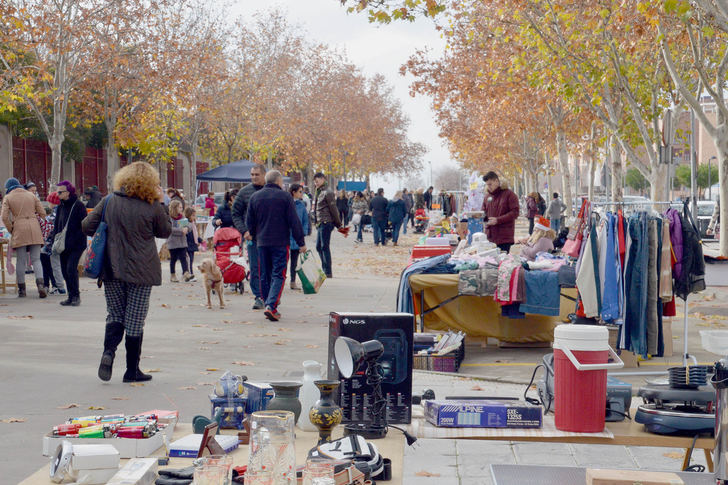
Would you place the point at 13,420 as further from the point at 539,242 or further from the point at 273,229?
the point at 539,242

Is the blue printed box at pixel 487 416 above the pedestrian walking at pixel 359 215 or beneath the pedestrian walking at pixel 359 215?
beneath

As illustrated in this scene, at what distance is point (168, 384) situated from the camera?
27.8 ft

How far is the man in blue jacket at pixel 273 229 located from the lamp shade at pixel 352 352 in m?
8.43

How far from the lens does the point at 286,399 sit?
3.79 meters

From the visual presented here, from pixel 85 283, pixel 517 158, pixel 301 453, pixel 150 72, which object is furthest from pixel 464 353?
pixel 517 158

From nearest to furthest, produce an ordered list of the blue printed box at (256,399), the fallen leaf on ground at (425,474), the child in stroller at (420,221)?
Answer: the blue printed box at (256,399) < the fallen leaf on ground at (425,474) < the child in stroller at (420,221)

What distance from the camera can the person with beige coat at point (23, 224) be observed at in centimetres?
1486

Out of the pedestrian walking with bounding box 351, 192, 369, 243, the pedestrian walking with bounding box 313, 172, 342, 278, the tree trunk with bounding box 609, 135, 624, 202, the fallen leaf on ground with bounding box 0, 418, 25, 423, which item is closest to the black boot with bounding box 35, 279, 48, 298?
the pedestrian walking with bounding box 313, 172, 342, 278

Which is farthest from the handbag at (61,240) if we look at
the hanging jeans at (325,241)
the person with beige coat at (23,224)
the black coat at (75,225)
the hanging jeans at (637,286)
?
the hanging jeans at (637,286)

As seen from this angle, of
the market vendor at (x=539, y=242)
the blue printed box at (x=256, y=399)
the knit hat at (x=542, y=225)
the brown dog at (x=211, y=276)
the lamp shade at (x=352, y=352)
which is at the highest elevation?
the knit hat at (x=542, y=225)

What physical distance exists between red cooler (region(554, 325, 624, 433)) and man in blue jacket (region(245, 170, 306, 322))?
8.40 meters

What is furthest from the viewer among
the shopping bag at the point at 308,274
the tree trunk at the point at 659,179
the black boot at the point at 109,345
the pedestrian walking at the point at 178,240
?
the tree trunk at the point at 659,179

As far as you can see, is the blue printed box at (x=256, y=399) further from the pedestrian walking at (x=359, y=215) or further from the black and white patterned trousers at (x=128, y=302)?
the pedestrian walking at (x=359, y=215)

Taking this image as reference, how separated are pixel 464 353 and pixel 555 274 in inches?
51.4
